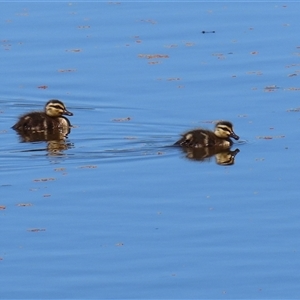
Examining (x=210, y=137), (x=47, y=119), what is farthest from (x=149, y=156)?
(x=47, y=119)

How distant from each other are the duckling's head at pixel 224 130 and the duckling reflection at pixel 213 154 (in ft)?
0.63

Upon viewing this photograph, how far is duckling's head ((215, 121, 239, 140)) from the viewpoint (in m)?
14.1

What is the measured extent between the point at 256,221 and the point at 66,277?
217 centimetres

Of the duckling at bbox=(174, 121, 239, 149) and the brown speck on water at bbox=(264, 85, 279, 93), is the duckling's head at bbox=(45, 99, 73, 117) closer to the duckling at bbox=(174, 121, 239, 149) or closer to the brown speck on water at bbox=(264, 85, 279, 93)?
the duckling at bbox=(174, 121, 239, 149)

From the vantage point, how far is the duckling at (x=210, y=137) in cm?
1402

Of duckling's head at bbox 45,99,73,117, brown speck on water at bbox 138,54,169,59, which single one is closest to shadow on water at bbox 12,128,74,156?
duckling's head at bbox 45,99,73,117

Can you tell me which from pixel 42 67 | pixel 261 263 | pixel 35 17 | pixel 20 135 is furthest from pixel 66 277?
pixel 35 17

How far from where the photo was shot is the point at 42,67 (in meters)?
17.7

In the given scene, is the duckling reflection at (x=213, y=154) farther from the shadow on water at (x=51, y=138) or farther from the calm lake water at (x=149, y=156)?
the shadow on water at (x=51, y=138)

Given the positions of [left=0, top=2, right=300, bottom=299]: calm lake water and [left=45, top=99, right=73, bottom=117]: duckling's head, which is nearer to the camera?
[left=0, top=2, right=300, bottom=299]: calm lake water

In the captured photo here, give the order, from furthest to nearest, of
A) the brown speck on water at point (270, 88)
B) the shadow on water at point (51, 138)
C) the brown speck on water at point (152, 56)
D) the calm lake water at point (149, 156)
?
1. the brown speck on water at point (152, 56)
2. the brown speck on water at point (270, 88)
3. the shadow on water at point (51, 138)
4. the calm lake water at point (149, 156)

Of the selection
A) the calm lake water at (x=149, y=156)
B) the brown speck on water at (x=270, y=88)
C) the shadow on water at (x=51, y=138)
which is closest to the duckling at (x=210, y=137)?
the calm lake water at (x=149, y=156)

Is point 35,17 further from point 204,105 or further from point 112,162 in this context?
point 112,162

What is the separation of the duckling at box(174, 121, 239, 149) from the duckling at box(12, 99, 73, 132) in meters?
1.90
